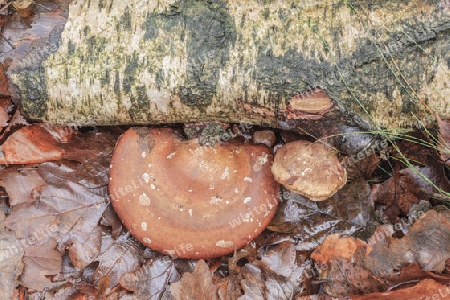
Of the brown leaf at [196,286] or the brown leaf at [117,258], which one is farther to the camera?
the brown leaf at [117,258]

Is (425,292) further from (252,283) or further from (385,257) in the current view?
(252,283)

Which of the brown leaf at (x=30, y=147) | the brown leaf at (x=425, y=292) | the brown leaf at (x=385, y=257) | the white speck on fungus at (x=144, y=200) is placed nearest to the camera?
the brown leaf at (x=425, y=292)

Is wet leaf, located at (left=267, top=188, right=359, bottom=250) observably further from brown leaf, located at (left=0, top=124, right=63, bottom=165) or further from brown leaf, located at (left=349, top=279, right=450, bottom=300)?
brown leaf, located at (left=0, top=124, right=63, bottom=165)

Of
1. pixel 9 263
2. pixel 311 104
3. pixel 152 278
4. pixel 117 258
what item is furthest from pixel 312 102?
pixel 9 263

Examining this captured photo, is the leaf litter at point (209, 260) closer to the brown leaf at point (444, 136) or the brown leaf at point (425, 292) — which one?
the brown leaf at point (425, 292)

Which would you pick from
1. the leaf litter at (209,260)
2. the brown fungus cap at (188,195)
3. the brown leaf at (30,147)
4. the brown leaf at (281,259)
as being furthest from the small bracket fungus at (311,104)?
the brown leaf at (30,147)

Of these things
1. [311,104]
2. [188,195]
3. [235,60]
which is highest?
[235,60]
